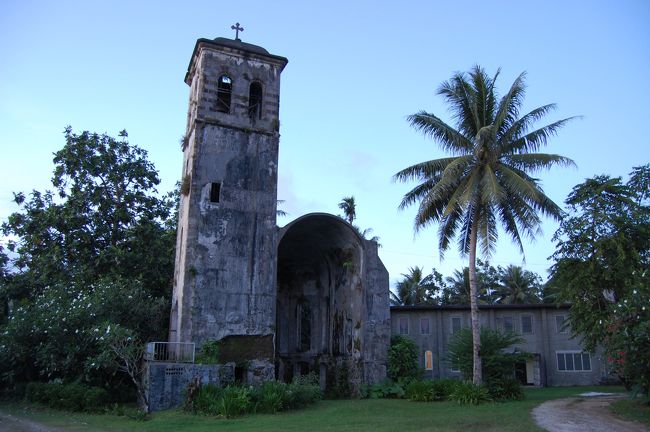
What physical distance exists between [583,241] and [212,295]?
1375 cm

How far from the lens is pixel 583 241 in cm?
2028

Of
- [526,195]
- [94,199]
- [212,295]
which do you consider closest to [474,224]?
[526,195]

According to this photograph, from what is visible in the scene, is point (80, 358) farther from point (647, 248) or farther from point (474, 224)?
point (647, 248)

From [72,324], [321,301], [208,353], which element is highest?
[321,301]

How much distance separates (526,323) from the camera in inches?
1369

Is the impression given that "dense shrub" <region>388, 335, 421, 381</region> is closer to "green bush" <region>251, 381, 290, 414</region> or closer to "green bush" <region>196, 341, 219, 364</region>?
"green bush" <region>251, 381, 290, 414</region>

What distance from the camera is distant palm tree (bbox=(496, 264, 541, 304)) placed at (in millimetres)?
49219

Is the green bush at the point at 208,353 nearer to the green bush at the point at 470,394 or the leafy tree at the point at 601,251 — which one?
the green bush at the point at 470,394

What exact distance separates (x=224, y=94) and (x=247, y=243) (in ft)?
22.6

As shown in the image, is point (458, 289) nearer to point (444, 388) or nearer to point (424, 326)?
point (424, 326)

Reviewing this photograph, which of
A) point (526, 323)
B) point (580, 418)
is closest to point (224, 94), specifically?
point (580, 418)

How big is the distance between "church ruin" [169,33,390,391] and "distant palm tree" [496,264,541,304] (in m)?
24.7

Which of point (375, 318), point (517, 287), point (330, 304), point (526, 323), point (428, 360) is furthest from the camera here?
point (517, 287)

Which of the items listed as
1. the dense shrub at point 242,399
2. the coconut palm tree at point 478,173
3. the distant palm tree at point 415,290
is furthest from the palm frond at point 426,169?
the distant palm tree at point 415,290
